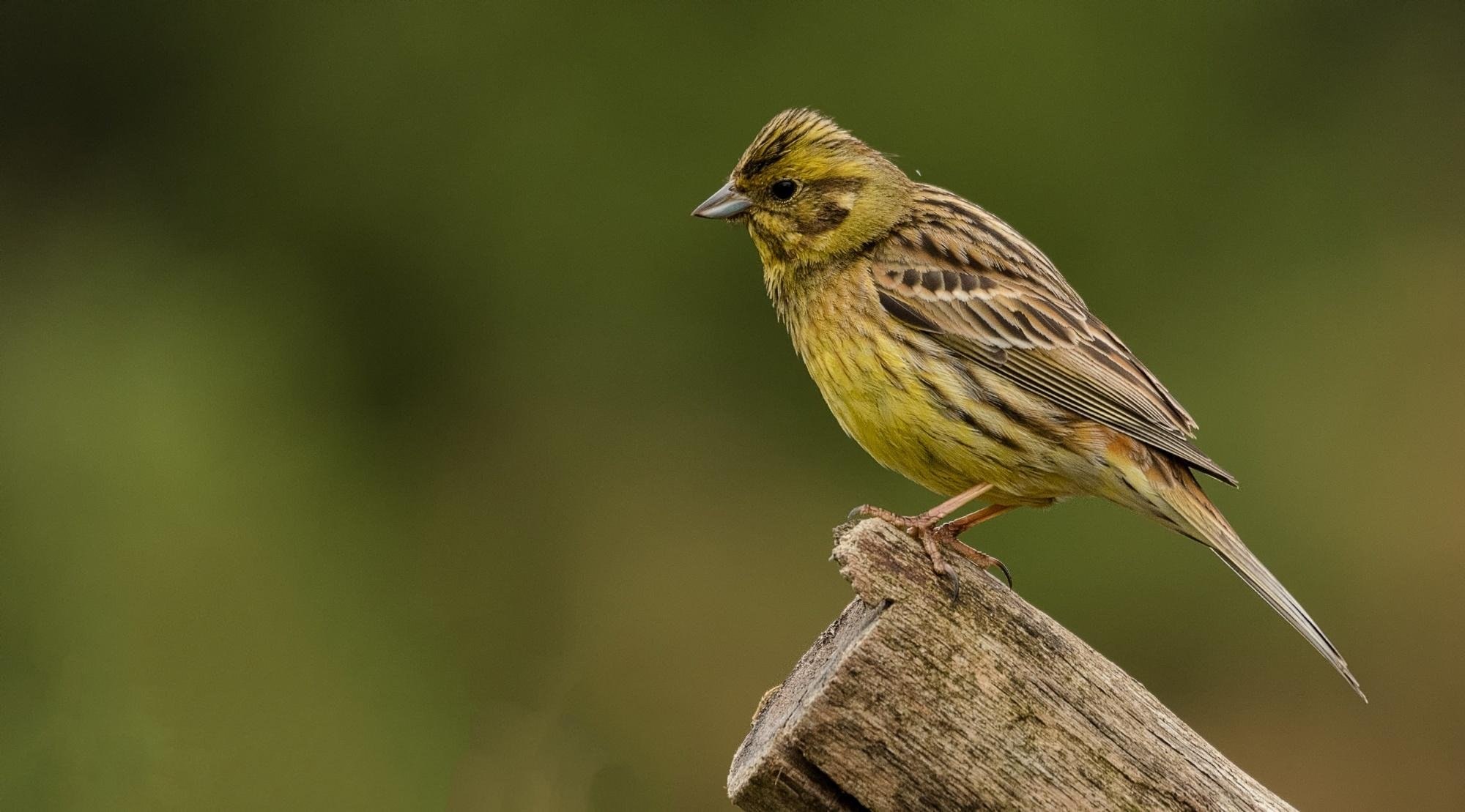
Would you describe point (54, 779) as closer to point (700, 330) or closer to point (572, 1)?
point (700, 330)

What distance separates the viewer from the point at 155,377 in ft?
32.3

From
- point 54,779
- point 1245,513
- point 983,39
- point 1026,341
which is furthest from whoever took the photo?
point 983,39

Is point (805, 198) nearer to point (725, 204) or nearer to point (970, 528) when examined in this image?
point (725, 204)

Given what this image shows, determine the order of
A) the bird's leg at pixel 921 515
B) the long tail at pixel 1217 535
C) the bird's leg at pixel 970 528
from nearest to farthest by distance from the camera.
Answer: the bird's leg at pixel 921 515, the bird's leg at pixel 970 528, the long tail at pixel 1217 535

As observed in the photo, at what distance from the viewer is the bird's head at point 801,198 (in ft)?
17.8

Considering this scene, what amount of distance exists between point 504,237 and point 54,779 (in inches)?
172

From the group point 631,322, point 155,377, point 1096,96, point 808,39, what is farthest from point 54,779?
point 1096,96

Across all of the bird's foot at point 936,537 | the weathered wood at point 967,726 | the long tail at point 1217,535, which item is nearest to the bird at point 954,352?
the long tail at point 1217,535

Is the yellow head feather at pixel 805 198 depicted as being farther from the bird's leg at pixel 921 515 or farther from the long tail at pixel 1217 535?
the long tail at pixel 1217 535

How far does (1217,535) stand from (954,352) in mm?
938

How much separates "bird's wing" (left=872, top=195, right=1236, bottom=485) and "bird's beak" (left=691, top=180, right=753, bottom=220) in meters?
0.52

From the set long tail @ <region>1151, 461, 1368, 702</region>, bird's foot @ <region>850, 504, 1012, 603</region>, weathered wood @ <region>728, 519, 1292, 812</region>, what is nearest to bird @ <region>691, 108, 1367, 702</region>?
long tail @ <region>1151, 461, 1368, 702</region>

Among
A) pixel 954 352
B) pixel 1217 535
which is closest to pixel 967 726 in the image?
pixel 1217 535

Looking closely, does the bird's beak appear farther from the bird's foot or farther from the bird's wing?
the bird's foot
